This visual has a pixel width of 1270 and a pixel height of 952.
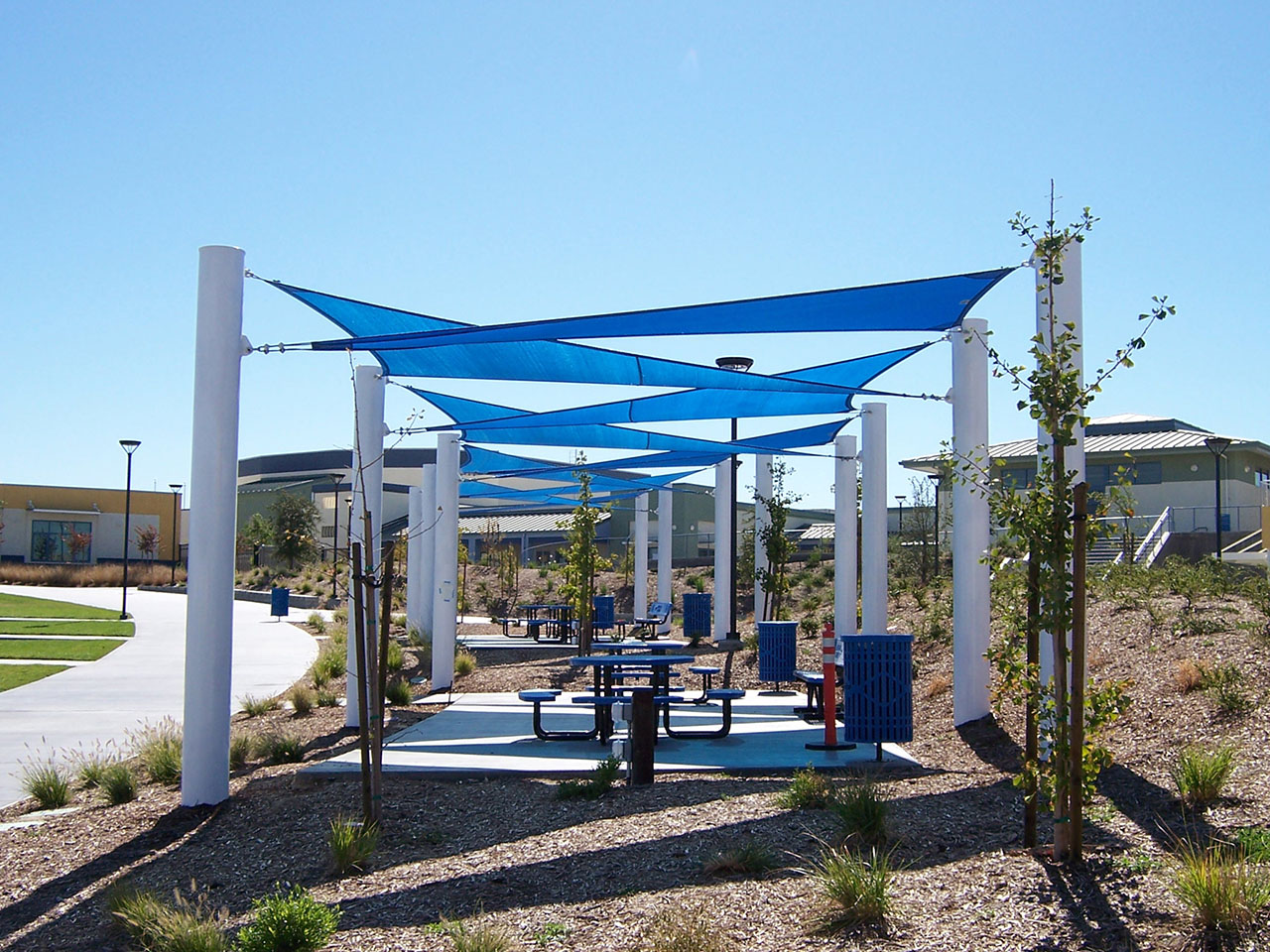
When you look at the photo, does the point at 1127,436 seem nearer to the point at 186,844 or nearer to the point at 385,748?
the point at 385,748

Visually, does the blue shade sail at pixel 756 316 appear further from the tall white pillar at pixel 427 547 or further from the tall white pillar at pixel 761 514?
the tall white pillar at pixel 761 514

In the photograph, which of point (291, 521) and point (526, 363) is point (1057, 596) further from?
point (291, 521)

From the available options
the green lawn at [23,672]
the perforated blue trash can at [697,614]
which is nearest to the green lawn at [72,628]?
the green lawn at [23,672]

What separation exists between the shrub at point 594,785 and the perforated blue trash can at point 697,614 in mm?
13923

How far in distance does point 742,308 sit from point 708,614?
14.5 metres

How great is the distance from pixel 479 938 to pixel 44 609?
33.4m

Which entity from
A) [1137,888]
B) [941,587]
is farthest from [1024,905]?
[941,587]

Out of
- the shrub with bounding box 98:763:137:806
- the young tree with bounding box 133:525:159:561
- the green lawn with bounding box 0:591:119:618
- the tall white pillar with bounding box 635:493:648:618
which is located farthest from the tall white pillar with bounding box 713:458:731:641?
the young tree with bounding box 133:525:159:561

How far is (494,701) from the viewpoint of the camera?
44.1 feet

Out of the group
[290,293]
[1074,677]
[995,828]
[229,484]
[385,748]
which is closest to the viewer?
[1074,677]

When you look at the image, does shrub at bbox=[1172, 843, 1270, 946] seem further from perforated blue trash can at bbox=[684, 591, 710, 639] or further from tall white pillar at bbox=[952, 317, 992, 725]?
perforated blue trash can at bbox=[684, 591, 710, 639]

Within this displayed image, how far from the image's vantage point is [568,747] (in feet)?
32.2

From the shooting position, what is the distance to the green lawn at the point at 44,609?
30747 mm

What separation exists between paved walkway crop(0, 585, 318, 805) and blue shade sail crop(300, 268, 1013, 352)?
514 cm
